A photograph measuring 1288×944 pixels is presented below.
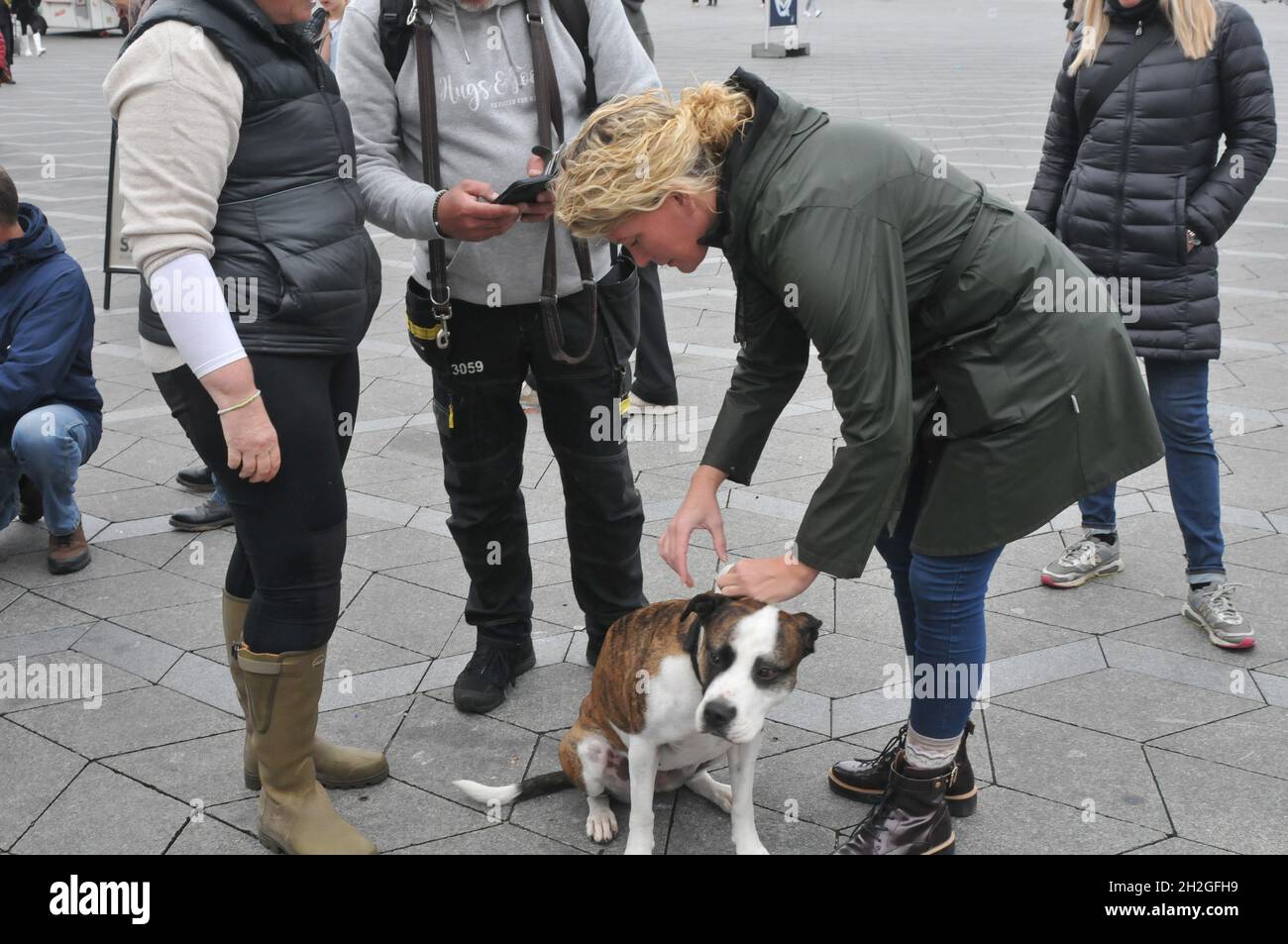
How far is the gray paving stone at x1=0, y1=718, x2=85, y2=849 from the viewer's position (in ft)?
10.2

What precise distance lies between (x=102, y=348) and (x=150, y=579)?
3365 mm

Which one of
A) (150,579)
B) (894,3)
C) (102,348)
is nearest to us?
(150,579)

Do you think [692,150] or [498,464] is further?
[498,464]

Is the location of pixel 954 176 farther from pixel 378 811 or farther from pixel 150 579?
pixel 150 579

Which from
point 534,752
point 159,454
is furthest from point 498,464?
point 159,454

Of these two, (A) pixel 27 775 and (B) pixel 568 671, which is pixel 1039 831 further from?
(A) pixel 27 775

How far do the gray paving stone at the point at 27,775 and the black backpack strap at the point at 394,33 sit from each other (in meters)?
2.06

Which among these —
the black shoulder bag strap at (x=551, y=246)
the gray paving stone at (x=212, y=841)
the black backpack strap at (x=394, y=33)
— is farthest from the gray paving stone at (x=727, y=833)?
the black backpack strap at (x=394, y=33)

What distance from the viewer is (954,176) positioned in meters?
2.50

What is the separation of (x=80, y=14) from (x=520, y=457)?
99.6ft

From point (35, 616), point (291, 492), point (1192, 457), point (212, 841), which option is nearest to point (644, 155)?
point (291, 492)

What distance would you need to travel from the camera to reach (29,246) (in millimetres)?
4504

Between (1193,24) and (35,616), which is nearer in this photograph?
(1193,24)
